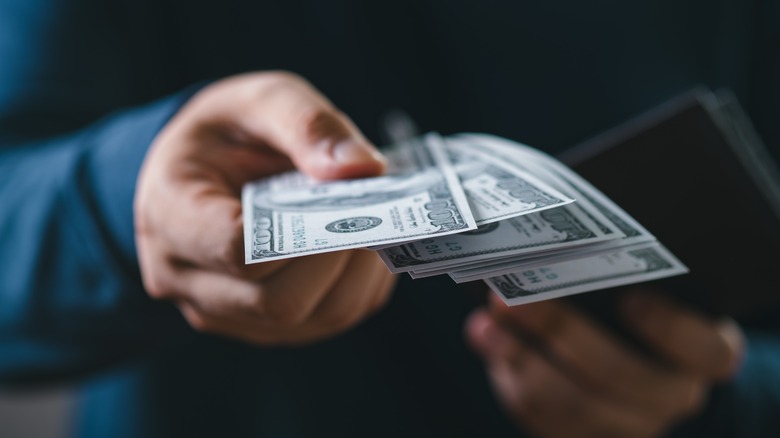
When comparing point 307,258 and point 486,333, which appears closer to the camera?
point 307,258

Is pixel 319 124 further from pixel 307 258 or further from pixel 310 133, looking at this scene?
pixel 307 258

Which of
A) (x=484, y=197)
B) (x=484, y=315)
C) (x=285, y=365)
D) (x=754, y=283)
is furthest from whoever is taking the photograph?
(x=285, y=365)

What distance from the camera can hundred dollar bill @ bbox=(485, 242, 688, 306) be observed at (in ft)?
1.37

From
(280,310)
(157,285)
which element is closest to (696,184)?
(280,310)

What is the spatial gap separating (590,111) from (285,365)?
66 cm

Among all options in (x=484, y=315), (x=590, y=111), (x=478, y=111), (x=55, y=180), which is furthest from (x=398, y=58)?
(x=55, y=180)

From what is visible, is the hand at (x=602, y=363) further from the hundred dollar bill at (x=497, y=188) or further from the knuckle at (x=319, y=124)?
the knuckle at (x=319, y=124)

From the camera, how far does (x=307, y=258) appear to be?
450 millimetres

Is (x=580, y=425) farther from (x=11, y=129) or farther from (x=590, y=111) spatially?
(x=11, y=129)

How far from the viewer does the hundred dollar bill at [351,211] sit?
0.39m

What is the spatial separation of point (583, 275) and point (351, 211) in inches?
6.9

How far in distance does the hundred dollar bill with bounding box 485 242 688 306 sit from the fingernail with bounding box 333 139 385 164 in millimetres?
141

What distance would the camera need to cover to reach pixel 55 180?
654mm

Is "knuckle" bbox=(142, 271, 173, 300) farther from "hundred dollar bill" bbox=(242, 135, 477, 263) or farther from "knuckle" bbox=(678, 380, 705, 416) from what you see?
"knuckle" bbox=(678, 380, 705, 416)
